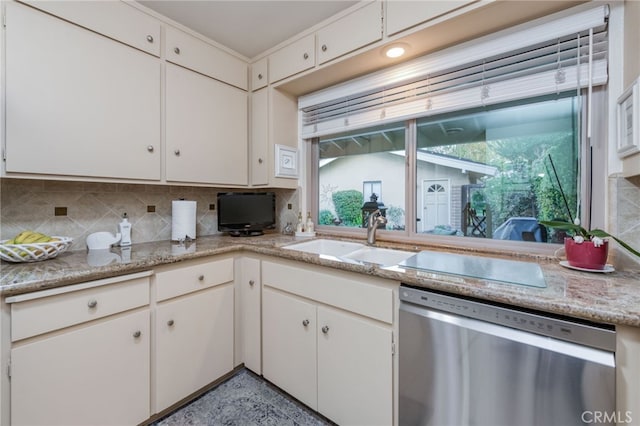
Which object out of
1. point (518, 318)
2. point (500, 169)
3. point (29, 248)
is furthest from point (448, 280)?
point (29, 248)

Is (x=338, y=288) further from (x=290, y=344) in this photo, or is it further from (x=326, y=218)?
(x=326, y=218)

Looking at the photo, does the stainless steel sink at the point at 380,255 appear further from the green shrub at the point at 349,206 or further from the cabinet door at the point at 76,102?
the cabinet door at the point at 76,102

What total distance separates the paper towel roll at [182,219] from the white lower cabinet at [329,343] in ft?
2.33

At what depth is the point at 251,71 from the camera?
218 centimetres

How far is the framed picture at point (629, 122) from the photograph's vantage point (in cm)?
93

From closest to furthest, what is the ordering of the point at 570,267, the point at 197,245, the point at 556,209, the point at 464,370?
the point at 464,370 → the point at 570,267 → the point at 556,209 → the point at 197,245

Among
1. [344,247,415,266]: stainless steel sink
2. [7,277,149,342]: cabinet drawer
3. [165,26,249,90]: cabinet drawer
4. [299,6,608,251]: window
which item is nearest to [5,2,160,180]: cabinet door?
[165,26,249,90]: cabinet drawer

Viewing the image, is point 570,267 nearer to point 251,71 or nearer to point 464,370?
point 464,370

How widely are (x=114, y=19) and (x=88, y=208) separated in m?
1.11

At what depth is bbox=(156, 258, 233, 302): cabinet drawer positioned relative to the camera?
1404 mm

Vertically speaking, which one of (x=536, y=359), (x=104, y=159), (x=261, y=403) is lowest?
(x=261, y=403)

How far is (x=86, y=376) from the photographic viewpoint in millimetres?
1150

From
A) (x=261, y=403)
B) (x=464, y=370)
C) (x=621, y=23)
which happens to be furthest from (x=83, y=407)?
(x=621, y=23)

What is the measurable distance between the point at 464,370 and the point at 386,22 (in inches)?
66.8
